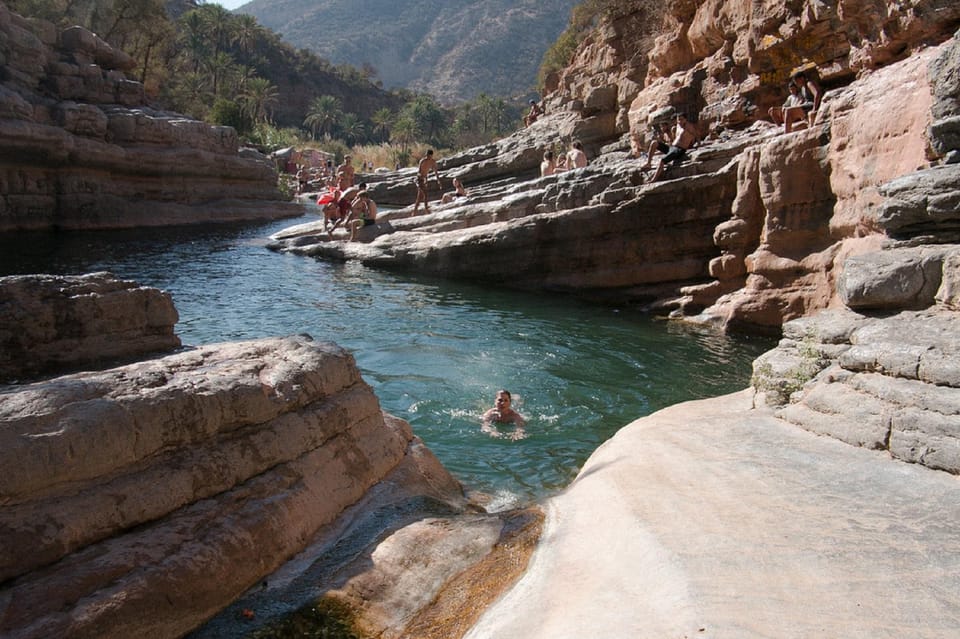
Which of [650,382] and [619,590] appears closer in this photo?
[619,590]

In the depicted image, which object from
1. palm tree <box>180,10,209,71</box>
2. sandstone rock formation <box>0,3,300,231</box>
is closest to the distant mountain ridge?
palm tree <box>180,10,209,71</box>

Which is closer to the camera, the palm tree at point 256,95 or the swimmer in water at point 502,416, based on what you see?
the swimmer in water at point 502,416

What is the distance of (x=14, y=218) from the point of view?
1900 cm

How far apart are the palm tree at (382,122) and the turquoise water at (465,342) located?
6382 cm

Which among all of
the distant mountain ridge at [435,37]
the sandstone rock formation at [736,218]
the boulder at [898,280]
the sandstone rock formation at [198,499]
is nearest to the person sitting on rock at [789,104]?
the sandstone rock formation at [736,218]

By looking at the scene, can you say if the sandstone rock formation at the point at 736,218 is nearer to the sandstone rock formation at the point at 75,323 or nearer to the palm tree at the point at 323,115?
the sandstone rock formation at the point at 75,323

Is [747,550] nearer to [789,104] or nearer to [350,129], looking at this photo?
[789,104]

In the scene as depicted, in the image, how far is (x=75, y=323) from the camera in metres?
4.06

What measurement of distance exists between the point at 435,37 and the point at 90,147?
423 ft

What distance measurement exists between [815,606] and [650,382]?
6.54m

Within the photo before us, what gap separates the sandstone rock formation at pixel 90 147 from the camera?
61.6ft

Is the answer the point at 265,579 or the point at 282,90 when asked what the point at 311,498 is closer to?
the point at 265,579

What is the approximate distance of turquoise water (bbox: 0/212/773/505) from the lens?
7316 millimetres

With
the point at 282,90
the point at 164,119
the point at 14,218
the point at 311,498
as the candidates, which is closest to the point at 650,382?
the point at 311,498
